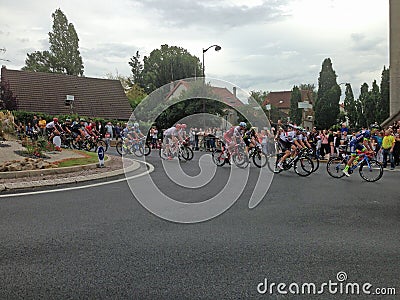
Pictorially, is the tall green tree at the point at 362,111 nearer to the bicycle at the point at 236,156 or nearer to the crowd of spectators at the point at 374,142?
the crowd of spectators at the point at 374,142

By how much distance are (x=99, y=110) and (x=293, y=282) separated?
151 ft

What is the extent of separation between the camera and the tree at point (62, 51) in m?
73.9

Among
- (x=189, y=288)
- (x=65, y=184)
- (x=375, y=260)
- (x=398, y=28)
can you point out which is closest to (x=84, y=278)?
(x=189, y=288)

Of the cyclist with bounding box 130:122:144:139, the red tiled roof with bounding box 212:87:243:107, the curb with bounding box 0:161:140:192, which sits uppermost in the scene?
the red tiled roof with bounding box 212:87:243:107

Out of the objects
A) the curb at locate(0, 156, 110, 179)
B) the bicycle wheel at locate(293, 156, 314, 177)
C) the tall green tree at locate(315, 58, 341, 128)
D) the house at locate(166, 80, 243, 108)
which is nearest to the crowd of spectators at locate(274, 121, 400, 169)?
the bicycle wheel at locate(293, 156, 314, 177)

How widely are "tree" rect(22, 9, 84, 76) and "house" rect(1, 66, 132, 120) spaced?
24.3 m

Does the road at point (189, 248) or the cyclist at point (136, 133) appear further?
the cyclist at point (136, 133)

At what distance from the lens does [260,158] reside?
16203mm

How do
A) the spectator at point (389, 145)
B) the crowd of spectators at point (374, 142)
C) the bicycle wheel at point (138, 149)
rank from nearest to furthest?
1. the spectator at point (389, 145)
2. the crowd of spectators at point (374, 142)
3. the bicycle wheel at point (138, 149)

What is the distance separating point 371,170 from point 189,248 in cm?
915

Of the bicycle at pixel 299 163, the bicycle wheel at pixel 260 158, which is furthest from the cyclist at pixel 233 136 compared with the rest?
the bicycle at pixel 299 163

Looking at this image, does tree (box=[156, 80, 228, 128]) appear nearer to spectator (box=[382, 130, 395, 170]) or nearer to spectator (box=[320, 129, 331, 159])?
spectator (box=[382, 130, 395, 170])

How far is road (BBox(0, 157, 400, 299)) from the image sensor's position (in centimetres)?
415
